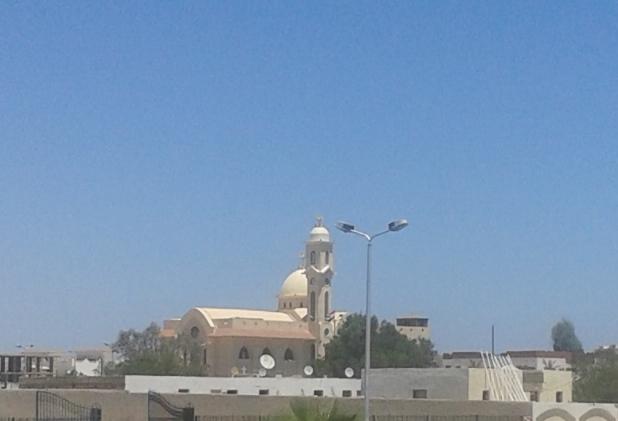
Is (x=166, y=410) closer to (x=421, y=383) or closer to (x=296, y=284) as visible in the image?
(x=421, y=383)

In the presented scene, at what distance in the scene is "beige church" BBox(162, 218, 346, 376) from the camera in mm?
123750

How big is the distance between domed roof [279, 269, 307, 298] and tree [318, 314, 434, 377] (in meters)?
17.6

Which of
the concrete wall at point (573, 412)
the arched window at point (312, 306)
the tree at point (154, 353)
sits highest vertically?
the arched window at point (312, 306)

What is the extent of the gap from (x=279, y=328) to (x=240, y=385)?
2700 inches

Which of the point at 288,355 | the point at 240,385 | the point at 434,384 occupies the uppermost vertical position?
the point at 288,355

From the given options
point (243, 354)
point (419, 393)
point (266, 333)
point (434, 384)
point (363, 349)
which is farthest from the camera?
point (266, 333)

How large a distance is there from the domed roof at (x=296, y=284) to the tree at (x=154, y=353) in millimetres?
19033

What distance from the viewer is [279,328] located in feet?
427

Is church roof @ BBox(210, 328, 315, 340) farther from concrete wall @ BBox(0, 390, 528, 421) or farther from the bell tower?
concrete wall @ BBox(0, 390, 528, 421)

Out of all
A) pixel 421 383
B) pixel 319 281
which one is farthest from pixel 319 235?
pixel 421 383

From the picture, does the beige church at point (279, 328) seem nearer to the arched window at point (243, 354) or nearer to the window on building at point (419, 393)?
the arched window at point (243, 354)

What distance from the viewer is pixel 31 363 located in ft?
251

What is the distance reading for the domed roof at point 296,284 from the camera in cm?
13838

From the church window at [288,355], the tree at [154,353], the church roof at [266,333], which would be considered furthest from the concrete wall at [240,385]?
the church window at [288,355]
